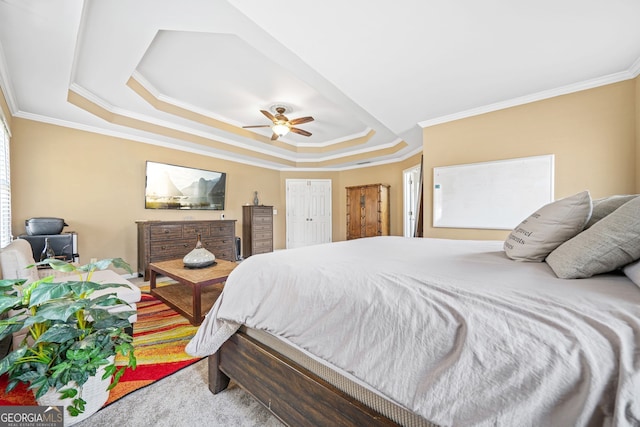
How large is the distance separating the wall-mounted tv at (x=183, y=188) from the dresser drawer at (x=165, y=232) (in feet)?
2.09

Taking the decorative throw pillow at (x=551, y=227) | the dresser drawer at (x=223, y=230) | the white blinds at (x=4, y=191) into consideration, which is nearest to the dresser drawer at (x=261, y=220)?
the dresser drawer at (x=223, y=230)

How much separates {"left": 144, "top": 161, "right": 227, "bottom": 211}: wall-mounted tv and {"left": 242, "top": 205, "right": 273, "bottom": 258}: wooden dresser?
25.7 inches

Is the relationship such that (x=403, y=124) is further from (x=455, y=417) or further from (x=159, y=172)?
(x=159, y=172)

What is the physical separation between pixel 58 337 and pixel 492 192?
4056 millimetres

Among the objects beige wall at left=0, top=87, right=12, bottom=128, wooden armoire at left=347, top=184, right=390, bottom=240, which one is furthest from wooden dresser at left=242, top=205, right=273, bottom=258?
beige wall at left=0, top=87, right=12, bottom=128

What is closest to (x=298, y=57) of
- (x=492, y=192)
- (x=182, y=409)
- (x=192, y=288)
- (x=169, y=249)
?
(x=192, y=288)

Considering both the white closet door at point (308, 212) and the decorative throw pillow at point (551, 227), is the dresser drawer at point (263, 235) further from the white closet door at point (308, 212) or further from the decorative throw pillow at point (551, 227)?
the decorative throw pillow at point (551, 227)

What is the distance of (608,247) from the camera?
827mm

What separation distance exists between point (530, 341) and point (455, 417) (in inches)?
10.1

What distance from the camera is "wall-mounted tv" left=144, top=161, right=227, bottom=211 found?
4.20m

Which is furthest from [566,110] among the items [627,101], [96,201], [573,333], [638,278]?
[96,201]

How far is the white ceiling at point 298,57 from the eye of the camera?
1.78 m

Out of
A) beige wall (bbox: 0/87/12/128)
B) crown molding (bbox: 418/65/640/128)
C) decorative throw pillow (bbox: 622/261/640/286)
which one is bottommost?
decorative throw pillow (bbox: 622/261/640/286)

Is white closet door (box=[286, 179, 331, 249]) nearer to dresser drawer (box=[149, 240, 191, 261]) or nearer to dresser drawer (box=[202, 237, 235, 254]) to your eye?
dresser drawer (box=[202, 237, 235, 254])
